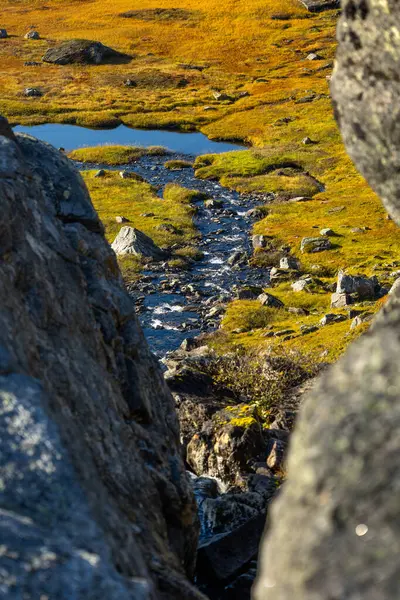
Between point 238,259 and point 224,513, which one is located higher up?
point 224,513

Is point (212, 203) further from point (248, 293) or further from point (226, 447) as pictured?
point (226, 447)

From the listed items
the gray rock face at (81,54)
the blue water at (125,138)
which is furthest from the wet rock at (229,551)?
the gray rock face at (81,54)

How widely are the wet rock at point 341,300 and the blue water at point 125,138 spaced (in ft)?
203

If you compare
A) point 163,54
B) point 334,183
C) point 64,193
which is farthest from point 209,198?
point 163,54

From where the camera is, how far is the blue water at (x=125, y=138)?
394ft

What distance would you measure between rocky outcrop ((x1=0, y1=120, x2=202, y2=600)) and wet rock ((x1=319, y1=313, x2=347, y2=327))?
36.7 meters

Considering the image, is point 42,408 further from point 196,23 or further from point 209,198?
point 196,23

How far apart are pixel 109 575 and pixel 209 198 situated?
86.6 meters

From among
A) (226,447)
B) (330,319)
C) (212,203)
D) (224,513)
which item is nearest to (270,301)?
(330,319)

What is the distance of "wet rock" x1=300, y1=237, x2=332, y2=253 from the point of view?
244ft

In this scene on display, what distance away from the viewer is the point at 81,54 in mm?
171375

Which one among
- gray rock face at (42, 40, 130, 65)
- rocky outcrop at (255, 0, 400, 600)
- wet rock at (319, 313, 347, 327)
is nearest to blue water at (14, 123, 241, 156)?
gray rock face at (42, 40, 130, 65)

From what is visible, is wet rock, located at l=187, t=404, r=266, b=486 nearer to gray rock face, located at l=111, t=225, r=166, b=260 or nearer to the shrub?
the shrub

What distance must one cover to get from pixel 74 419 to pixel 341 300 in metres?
49.4
